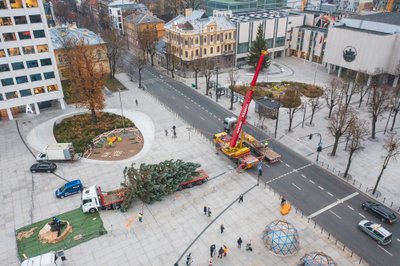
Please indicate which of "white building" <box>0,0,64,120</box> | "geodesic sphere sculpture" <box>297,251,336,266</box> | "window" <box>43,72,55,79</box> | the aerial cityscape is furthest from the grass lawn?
"window" <box>43,72,55,79</box>

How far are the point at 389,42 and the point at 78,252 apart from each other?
79749 millimetres

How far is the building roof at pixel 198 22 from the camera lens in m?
88.4

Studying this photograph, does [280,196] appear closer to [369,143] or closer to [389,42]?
[369,143]

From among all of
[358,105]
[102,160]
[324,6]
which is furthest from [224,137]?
[324,6]

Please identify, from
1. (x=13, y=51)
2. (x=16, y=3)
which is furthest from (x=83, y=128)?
(x=16, y=3)

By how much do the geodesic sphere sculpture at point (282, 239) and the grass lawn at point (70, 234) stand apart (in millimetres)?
19230

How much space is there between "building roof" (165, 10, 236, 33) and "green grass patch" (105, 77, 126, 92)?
23329 mm

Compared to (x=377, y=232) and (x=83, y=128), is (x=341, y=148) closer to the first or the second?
(x=377, y=232)

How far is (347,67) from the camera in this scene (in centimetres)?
8325

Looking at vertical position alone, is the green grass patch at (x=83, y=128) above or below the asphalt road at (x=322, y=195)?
above

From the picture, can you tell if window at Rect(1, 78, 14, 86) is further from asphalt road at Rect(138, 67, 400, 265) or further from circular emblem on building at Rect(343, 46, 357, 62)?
circular emblem on building at Rect(343, 46, 357, 62)

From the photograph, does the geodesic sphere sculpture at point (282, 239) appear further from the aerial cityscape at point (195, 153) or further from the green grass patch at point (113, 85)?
the green grass patch at point (113, 85)

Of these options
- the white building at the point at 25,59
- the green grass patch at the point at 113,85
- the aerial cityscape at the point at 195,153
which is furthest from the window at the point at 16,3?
the green grass patch at the point at 113,85

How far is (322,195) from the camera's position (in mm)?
43250
